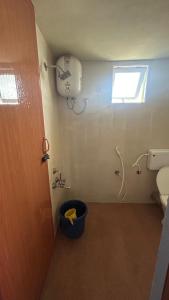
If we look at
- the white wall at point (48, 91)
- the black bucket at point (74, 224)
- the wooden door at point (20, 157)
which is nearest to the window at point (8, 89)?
the wooden door at point (20, 157)

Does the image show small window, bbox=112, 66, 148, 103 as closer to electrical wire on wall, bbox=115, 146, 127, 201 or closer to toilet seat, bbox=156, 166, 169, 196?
electrical wire on wall, bbox=115, 146, 127, 201

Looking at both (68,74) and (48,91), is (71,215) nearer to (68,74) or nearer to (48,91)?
(48,91)

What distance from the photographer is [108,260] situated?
1.51 meters

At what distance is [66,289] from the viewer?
4.19ft

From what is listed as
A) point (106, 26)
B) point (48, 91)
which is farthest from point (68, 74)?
point (106, 26)

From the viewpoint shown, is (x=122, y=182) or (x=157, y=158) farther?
(x=122, y=182)

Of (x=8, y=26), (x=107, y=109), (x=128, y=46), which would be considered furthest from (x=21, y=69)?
(x=107, y=109)

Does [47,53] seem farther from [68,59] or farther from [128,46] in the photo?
[128,46]

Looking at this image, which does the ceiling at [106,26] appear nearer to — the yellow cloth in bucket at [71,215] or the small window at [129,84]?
the small window at [129,84]

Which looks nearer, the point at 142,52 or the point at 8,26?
the point at 8,26

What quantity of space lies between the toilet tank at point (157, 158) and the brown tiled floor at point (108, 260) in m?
0.68

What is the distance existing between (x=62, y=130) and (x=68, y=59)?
2.75ft

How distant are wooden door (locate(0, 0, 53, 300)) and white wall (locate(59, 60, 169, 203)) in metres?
0.92

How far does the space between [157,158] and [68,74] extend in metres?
1.49
